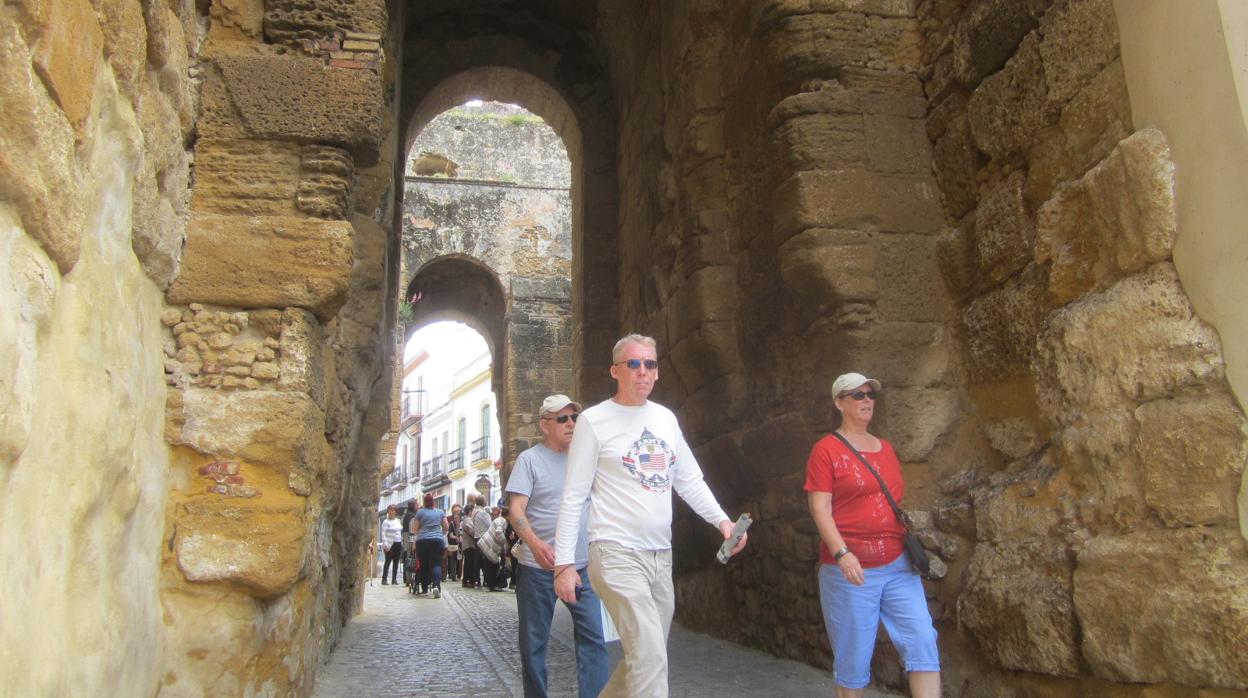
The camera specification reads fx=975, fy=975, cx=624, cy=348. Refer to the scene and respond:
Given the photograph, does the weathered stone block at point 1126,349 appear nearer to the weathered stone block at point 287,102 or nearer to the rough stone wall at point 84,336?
the weathered stone block at point 287,102

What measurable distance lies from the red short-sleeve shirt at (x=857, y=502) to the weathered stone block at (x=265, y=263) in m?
1.91

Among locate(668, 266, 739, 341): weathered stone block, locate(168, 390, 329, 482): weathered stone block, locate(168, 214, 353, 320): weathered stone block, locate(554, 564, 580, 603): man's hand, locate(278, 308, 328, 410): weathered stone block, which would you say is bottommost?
locate(554, 564, 580, 603): man's hand

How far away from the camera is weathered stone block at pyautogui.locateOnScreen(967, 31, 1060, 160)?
3855 mm

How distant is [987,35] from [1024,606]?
2442 mm

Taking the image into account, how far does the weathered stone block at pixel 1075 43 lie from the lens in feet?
11.2

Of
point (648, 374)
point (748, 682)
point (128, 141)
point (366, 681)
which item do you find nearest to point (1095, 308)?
point (648, 374)

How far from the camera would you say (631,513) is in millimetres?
2936

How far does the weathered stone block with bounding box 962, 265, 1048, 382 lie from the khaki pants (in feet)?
5.81

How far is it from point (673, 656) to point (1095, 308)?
3.28m

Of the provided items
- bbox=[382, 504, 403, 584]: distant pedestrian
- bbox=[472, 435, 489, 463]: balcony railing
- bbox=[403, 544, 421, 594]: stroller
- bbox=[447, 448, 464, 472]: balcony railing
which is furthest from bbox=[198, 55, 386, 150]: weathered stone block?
bbox=[447, 448, 464, 472]: balcony railing

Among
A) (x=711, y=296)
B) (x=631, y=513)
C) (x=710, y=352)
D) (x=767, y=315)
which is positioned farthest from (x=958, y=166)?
(x=631, y=513)

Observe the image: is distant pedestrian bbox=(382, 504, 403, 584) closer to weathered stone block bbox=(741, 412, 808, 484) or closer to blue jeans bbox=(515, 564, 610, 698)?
weathered stone block bbox=(741, 412, 808, 484)

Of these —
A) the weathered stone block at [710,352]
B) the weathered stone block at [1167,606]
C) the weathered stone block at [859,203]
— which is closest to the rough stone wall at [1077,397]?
the weathered stone block at [1167,606]

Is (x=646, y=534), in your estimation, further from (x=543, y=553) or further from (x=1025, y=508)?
(x=1025, y=508)
